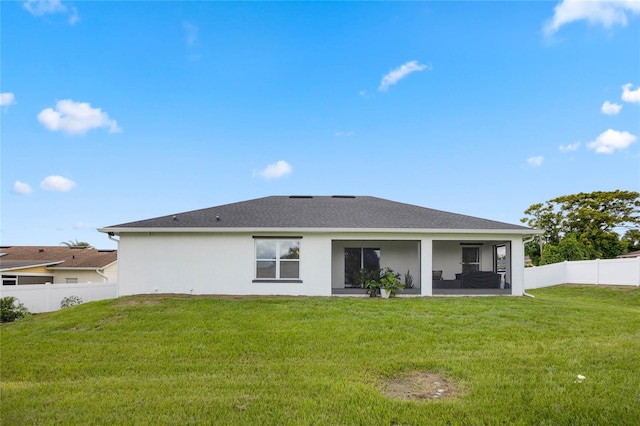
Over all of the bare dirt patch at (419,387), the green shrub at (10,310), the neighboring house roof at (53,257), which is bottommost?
the green shrub at (10,310)

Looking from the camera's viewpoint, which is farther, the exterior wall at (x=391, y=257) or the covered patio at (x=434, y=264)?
the exterior wall at (x=391, y=257)

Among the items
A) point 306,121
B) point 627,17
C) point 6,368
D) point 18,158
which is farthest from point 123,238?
point 627,17

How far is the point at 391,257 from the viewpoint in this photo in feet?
56.1

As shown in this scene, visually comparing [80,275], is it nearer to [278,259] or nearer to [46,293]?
[46,293]

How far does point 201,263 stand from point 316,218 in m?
4.59

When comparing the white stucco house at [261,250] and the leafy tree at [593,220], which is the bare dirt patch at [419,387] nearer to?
the white stucco house at [261,250]

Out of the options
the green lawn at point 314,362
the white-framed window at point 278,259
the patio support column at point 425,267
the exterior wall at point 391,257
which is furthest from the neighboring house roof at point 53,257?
the patio support column at point 425,267

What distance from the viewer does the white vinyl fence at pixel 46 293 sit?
625 inches

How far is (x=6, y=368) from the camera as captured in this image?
7430 mm

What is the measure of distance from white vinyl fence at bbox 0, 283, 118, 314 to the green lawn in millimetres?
4717

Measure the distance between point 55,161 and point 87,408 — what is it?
544 inches

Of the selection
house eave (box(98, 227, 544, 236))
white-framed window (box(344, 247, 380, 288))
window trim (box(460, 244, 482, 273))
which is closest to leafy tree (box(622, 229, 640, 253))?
window trim (box(460, 244, 482, 273))

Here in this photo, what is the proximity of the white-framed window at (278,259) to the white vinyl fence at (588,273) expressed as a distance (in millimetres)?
16456

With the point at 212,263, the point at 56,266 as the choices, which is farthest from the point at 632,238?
the point at 56,266
